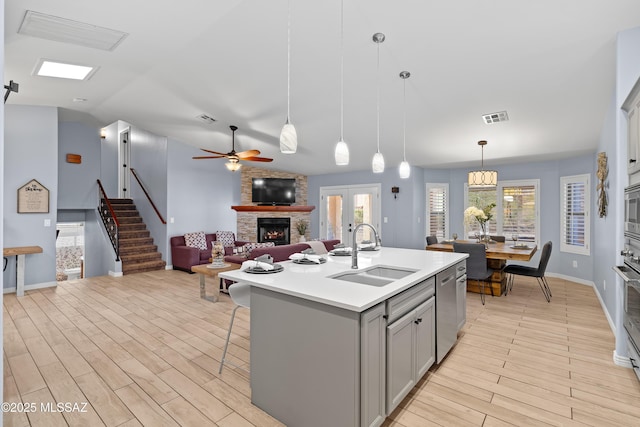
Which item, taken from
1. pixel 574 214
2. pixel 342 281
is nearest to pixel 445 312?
pixel 342 281

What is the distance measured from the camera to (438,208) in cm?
775

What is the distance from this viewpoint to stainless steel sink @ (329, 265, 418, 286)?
2621 mm

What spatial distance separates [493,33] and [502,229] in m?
4.98

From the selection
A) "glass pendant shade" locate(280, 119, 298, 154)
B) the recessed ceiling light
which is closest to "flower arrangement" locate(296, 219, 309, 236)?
the recessed ceiling light

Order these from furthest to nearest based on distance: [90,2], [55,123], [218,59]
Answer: [55,123] → [218,59] → [90,2]

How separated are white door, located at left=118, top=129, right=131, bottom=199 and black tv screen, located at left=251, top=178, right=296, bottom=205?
4.07m

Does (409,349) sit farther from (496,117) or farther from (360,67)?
(496,117)

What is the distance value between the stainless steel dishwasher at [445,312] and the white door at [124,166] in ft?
31.6

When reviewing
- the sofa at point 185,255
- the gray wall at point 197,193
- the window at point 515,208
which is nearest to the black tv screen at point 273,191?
the gray wall at point 197,193

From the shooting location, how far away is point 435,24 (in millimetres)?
2977

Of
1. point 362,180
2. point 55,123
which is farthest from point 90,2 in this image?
point 362,180

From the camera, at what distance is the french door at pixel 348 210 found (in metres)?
8.20

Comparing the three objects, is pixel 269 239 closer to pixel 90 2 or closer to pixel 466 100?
pixel 466 100

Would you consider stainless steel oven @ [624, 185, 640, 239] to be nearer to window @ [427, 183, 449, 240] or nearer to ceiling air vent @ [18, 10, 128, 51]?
ceiling air vent @ [18, 10, 128, 51]
